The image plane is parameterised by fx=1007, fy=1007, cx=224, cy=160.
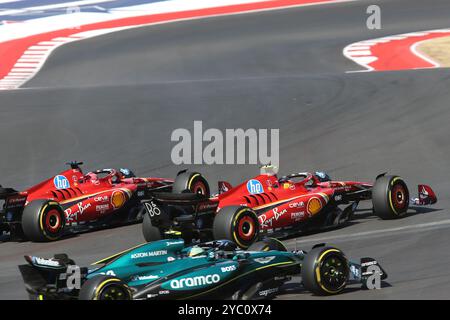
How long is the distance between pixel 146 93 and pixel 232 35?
458 inches

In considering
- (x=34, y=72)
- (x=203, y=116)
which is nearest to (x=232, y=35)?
(x=34, y=72)

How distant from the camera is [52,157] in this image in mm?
22031

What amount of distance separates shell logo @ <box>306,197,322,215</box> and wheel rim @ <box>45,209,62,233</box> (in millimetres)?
3989

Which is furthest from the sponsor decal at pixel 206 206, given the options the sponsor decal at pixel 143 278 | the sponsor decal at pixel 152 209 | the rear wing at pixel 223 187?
the sponsor decal at pixel 143 278

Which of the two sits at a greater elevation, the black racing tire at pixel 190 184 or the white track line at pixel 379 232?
the black racing tire at pixel 190 184

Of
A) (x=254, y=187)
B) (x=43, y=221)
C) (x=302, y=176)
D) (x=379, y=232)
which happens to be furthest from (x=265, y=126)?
(x=379, y=232)

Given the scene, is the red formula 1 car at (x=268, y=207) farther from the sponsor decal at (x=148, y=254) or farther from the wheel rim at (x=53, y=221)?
the wheel rim at (x=53, y=221)

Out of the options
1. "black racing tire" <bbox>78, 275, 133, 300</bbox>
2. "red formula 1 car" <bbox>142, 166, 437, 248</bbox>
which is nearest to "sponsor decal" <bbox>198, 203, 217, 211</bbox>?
"red formula 1 car" <bbox>142, 166, 437, 248</bbox>

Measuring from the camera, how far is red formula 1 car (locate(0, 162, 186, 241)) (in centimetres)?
1591

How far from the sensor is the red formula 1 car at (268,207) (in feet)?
45.6

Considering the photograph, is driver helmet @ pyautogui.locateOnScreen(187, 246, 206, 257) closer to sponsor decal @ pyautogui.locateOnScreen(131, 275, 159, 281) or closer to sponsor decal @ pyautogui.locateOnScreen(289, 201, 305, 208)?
sponsor decal @ pyautogui.locateOnScreen(131, 275, 159, 281)

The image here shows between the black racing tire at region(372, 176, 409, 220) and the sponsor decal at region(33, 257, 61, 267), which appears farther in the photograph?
the black racing tire at region(372, 176, 409, 220)

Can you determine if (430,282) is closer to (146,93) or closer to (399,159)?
(399,159)

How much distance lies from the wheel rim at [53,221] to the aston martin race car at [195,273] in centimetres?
472
